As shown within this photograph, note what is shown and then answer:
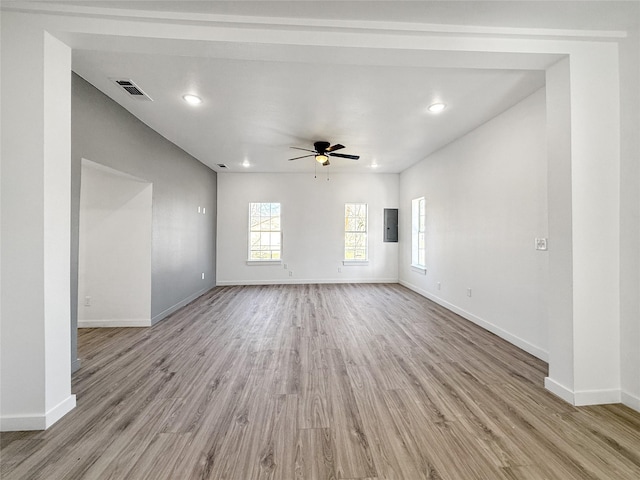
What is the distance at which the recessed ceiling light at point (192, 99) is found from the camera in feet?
10.0

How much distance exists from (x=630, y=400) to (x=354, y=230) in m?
5.60

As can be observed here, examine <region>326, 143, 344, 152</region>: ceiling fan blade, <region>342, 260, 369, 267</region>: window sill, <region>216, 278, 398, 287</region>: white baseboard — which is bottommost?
<region>216, 278, 398, 287</region>: white baseboard

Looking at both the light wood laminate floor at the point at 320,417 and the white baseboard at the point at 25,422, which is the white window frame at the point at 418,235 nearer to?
the light wood laminate floor at the point at 320,417

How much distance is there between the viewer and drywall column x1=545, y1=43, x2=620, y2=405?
6.94ft

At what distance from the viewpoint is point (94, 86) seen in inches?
114

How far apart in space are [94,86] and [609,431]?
512cm

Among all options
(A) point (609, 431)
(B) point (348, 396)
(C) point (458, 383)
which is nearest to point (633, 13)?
(A) point (609, 431)

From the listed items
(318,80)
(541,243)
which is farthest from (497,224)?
(318,80)

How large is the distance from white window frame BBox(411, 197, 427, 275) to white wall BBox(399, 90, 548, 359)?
45cm

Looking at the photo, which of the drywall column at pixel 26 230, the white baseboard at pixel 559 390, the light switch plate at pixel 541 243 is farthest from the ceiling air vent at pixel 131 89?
the white baseboard at pixel 559 390

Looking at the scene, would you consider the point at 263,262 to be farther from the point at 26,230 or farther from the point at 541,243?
the point at 541,243

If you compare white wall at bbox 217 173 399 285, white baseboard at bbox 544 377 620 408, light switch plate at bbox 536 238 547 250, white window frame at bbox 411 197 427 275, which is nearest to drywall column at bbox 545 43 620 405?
white baseboard at bbox 544 377 620 408

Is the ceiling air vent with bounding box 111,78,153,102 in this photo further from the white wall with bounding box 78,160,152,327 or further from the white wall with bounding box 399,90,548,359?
the white wall with bounding box 399,90,548,359

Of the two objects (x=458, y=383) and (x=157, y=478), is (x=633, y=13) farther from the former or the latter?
(x=157, y=478)
